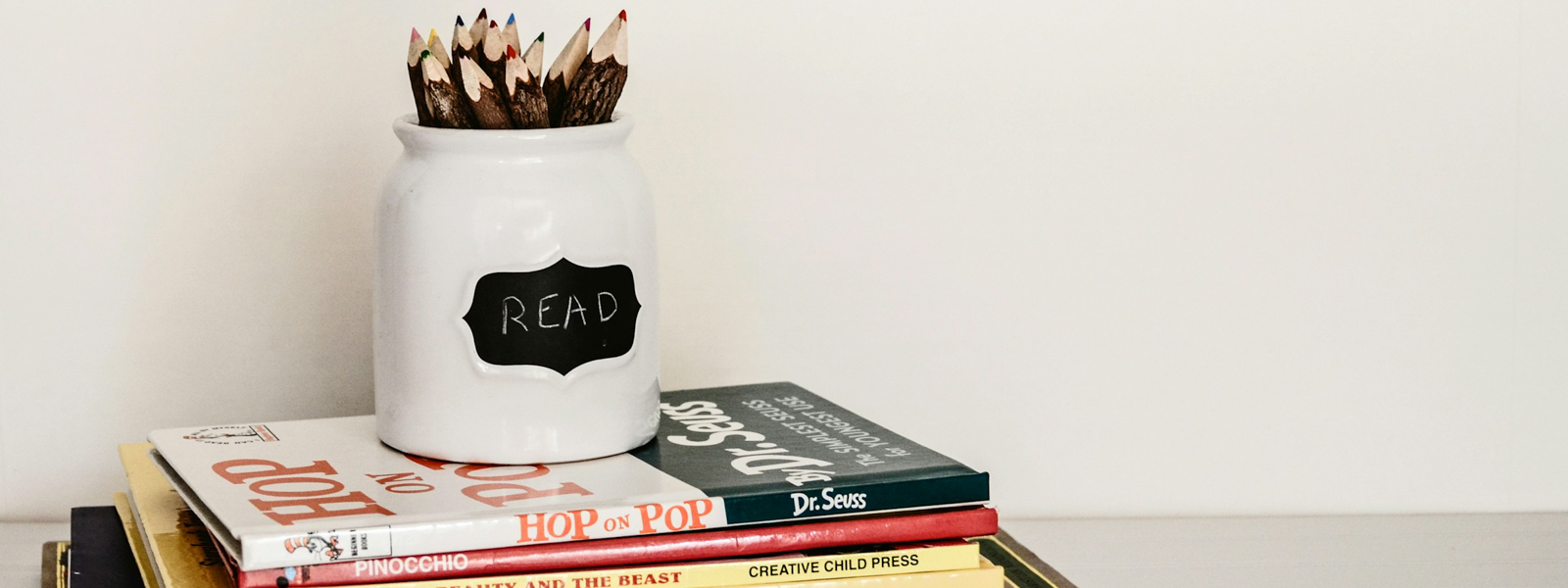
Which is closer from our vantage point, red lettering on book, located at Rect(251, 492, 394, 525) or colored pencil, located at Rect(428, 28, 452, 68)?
red lettering on book, located at Rect(251, 492, 394, 525)

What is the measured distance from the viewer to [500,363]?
0.68 m

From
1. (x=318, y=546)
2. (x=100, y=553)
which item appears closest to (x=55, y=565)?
(x=100, y=553)

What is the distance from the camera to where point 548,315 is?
26.6 inches

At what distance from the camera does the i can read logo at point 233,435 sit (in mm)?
728

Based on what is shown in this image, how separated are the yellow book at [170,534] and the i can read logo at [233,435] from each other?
34mm

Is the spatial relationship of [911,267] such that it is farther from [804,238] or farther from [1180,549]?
[1180,549]

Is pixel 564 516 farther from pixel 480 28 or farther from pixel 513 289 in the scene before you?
pixel 480 28

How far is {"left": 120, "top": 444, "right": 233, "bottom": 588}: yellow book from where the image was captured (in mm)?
616

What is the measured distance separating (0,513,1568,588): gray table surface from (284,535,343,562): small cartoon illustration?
344 mm

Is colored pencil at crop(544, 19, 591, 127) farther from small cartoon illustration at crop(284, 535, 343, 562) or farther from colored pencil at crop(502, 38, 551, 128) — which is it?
small cartoon illustration at crop(284, 535, 343, 562)

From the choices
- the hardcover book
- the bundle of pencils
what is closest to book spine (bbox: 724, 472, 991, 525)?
the bundle of pencils

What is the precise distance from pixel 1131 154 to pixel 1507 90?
0.89 ft

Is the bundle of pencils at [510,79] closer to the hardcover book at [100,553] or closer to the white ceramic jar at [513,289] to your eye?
the white ceramic jar at [513,289]

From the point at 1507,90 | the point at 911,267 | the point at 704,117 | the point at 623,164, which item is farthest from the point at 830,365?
the point at 1507,90
